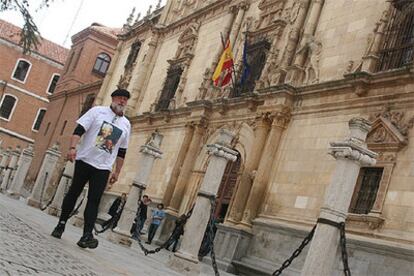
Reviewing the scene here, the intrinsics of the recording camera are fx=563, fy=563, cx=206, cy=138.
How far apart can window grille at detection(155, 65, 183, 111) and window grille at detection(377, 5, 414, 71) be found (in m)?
10.8

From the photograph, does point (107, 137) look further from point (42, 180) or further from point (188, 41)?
point (188, 41)

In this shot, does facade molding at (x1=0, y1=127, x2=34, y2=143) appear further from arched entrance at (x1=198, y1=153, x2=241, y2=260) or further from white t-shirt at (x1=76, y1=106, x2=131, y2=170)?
white t-shirt at (x1=76, y1=106, x2=131, y2=170)

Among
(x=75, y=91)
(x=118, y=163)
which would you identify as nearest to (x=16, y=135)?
(x=75, y=91)

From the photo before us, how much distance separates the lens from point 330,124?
1252 cm

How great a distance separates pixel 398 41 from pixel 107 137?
786cm

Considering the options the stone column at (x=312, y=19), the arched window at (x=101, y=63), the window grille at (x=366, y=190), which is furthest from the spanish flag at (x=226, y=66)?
the arched window at (x=101, y=63)

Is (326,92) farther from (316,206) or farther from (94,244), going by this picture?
(94,244)

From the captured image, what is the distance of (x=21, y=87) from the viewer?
153ft

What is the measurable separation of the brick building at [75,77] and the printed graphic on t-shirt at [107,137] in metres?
30.1

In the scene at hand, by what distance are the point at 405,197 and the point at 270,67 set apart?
6.51 metres

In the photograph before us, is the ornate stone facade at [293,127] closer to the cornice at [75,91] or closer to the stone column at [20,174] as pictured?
the stone column at [20,174]

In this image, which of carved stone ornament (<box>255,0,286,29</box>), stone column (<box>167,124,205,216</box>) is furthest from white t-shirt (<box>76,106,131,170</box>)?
stone column (<box>167,124,205,216</box>)

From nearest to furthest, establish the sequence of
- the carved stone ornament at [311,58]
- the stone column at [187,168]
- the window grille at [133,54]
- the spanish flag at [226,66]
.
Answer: the carved stone ornament at [311,58] → the spanish flag at [226,66] → the stone column at [187,168] → the window grille at [133,54]

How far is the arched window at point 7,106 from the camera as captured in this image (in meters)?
45.5
